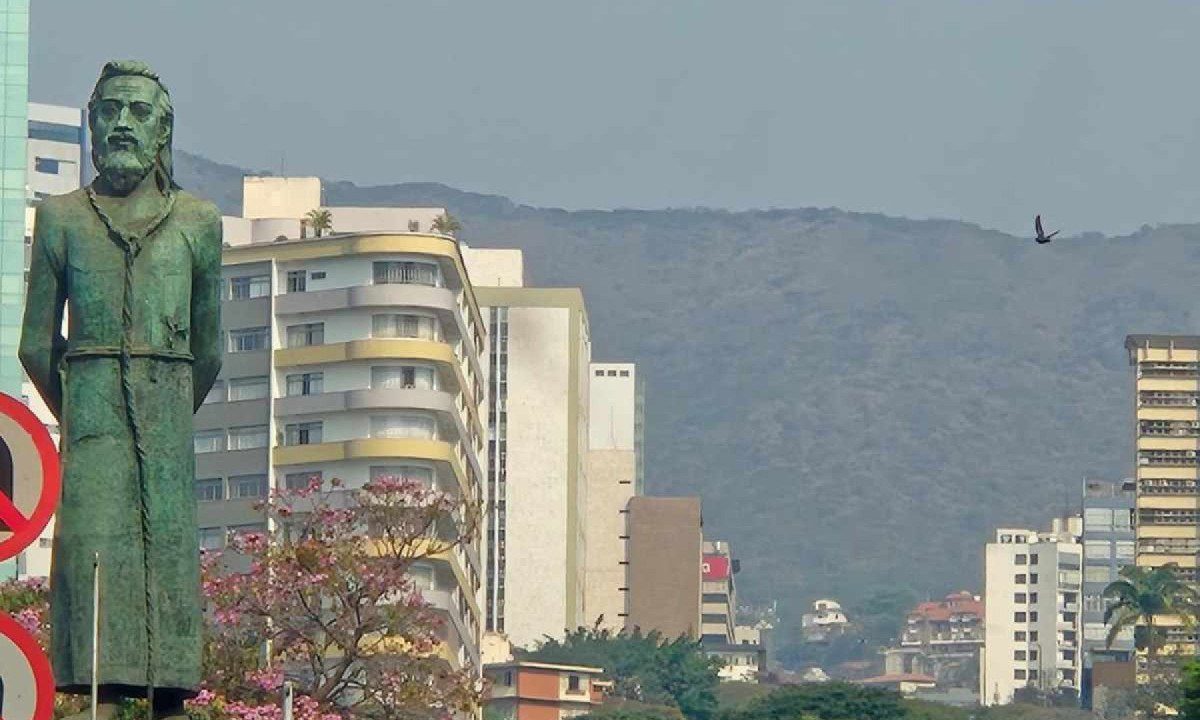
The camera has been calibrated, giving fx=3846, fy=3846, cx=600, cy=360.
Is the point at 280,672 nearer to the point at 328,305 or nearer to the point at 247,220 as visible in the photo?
the point at 328,305

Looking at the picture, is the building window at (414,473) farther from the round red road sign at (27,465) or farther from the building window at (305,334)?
the round red road sign at (27,465)

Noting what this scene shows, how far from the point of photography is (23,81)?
145 metres

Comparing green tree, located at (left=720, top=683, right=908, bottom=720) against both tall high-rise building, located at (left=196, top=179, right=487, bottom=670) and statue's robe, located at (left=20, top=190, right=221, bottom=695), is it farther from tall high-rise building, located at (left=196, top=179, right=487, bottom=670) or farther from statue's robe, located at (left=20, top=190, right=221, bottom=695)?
statue's robe, located at (left=20, top=190, right=221, bottom=695)

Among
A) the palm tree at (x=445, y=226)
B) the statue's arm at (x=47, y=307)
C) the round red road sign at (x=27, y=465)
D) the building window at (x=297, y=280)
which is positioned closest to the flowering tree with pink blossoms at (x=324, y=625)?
the statue's arm at (x=47, y=307)

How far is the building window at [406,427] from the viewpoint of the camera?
494ft

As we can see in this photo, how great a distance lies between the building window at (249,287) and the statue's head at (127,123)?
12970 cm

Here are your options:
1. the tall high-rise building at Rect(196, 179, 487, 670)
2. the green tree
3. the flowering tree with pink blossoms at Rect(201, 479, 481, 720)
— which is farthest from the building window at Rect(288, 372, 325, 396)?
the flowering tree with pink blossoms at Rect(201, 479, 481, 720)

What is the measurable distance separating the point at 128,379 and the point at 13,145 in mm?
117102

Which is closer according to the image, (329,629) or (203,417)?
(329,629)

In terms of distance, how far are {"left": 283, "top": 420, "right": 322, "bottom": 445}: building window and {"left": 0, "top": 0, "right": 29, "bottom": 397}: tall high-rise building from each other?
1490cm

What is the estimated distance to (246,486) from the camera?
15700 centimetres

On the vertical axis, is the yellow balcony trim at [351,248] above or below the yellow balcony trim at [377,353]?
above

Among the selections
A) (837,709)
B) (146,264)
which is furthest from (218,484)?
(146,264)

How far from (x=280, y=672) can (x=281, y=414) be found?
3344 inches
